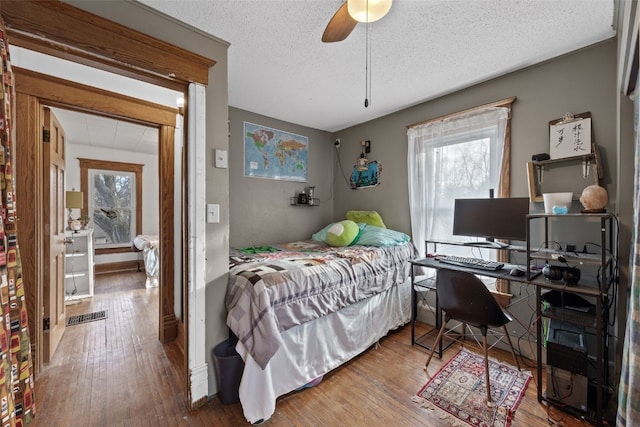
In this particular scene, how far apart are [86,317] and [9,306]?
96.7 inches

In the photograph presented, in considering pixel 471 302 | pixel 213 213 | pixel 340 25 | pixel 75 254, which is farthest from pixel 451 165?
pixel 75 254

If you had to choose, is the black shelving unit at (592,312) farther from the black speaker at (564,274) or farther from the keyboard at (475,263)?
the keyboard at (475,263)

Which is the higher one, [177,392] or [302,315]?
[302,315]

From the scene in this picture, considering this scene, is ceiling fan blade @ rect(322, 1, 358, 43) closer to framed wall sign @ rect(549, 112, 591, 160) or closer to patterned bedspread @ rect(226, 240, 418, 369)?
patterned bedspread @ rect(226, 240, 418, 369)

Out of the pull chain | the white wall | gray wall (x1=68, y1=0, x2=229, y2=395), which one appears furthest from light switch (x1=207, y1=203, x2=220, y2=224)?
the white wall

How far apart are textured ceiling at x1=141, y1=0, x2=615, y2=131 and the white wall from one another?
4.00 meters

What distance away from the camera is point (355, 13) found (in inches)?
52.2

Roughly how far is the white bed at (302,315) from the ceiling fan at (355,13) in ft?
4.93

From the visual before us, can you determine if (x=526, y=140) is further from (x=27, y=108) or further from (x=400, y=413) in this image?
(x=27, y=108)

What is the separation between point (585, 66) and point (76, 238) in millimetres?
5918

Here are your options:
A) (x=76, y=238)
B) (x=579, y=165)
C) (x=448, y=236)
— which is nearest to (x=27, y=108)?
(x=76, y=238)

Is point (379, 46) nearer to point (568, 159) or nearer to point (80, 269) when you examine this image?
point (568, 159)

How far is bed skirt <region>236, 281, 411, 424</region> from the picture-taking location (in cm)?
160

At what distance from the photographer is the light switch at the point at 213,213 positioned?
1.75 m
